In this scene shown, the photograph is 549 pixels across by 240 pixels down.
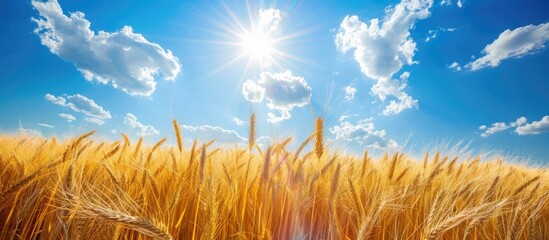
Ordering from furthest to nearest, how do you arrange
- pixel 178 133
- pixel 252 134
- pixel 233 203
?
pixel 252 134 < pixel 178 133 < pixel 233 203

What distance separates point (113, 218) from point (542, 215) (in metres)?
2.37

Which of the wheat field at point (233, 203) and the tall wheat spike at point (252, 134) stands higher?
the tall wheat spike at point (252, 134)

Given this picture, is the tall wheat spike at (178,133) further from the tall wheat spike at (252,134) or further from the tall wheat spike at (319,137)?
the tall wheat spike at (319,137)

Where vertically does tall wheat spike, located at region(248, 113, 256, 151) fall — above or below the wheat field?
above

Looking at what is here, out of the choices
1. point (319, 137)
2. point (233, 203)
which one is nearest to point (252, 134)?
point (319, 137)

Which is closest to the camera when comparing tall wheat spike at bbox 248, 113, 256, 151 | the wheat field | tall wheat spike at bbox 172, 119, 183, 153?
the wheat field

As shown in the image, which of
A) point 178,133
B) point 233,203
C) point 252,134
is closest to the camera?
point 233,203

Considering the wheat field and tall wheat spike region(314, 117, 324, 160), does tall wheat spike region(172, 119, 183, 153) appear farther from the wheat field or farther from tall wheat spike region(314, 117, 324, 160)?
tall wheat spike region(314, 117, 324, 160)

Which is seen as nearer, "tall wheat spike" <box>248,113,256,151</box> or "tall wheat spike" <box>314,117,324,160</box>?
"tall wheat spike" <box>314,117,324,160</box>

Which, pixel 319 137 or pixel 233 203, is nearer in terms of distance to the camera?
pixel 233 203

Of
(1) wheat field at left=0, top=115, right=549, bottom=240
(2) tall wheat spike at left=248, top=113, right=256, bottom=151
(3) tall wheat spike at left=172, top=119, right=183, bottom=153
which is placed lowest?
(1) wheat field at left=0, top=115, right=549, bottom=240

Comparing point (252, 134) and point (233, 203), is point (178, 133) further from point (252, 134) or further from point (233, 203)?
point (233, 203)

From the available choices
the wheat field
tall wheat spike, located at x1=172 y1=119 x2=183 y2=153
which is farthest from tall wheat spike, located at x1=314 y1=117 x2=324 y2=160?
tall wheat spike, located at x1=172 y1=119 x2=183 y2=153

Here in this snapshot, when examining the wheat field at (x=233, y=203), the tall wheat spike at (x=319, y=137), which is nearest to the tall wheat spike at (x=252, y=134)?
the tall wheat spike at (x=319, y=137)
